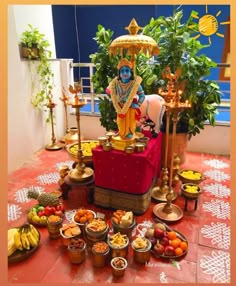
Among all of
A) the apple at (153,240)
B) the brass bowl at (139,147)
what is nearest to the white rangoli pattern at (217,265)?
the apple at (153,240)

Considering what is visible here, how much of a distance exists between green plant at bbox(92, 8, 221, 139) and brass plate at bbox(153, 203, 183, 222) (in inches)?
39.3

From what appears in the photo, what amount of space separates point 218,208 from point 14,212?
1.86m

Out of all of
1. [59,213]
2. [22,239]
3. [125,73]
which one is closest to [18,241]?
[22,239]

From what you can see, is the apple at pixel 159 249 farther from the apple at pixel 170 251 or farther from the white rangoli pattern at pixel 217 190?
the white rangoli pattern at pixel 217 190

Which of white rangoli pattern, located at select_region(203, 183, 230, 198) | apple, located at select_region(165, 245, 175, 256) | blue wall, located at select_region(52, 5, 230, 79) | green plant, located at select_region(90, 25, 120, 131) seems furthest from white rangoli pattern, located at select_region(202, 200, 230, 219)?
blue wall, located at select_region(52, 5, 230, 79)

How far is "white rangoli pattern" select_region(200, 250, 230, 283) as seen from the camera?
168 cm

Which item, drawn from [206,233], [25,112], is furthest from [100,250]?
[25,112]

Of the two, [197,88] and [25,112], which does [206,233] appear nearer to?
[197,88]

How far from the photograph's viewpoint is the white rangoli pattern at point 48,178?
2.89 m

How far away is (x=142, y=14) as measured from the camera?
539 cm

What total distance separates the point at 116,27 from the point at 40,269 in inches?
208

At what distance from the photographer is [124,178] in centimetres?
222

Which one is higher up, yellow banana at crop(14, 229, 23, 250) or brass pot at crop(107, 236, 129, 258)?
yellow banana at crop(14, 229, 23, 250)

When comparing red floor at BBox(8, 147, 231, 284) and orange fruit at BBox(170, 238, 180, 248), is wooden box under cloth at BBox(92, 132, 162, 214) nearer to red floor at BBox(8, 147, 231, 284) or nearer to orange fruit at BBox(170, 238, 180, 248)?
red floor at BBox(8, 147, 231, 284)
